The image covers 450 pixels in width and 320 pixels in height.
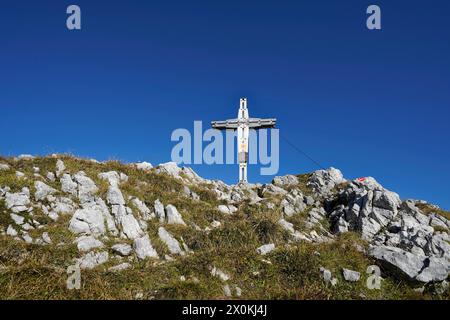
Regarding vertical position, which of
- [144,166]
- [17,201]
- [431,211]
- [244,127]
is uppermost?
[244,127]

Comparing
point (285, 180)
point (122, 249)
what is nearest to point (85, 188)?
point (122, 249)

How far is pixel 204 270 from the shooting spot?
9.97 m

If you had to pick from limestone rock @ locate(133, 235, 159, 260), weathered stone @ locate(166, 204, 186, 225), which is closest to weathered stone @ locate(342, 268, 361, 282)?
limestone rock @ locate(133, 235, 159, 260)

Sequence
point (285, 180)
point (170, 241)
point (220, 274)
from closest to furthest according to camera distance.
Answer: point (220, 274), point (170, 241), point (285, 180)

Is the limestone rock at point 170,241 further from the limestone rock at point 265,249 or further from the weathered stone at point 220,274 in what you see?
the limestone rock at point 265,249

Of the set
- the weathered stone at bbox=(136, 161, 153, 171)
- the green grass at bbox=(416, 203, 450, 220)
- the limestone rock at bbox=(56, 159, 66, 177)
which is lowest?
the green grass at bbox=(416, 203, 450, 220)

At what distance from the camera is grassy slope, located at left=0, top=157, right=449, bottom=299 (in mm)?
8391

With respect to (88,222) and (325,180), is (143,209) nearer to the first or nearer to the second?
(88,222)

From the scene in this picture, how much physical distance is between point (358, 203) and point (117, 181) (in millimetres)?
13508

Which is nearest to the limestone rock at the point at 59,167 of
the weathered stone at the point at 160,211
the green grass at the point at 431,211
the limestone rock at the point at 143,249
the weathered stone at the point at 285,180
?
the weathered stone at the point at 160,211

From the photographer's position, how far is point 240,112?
27.0 meters

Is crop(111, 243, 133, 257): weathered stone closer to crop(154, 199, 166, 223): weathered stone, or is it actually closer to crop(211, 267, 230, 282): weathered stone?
crop(154, 199, 166, 223): weathered stone

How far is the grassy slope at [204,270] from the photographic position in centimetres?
839
